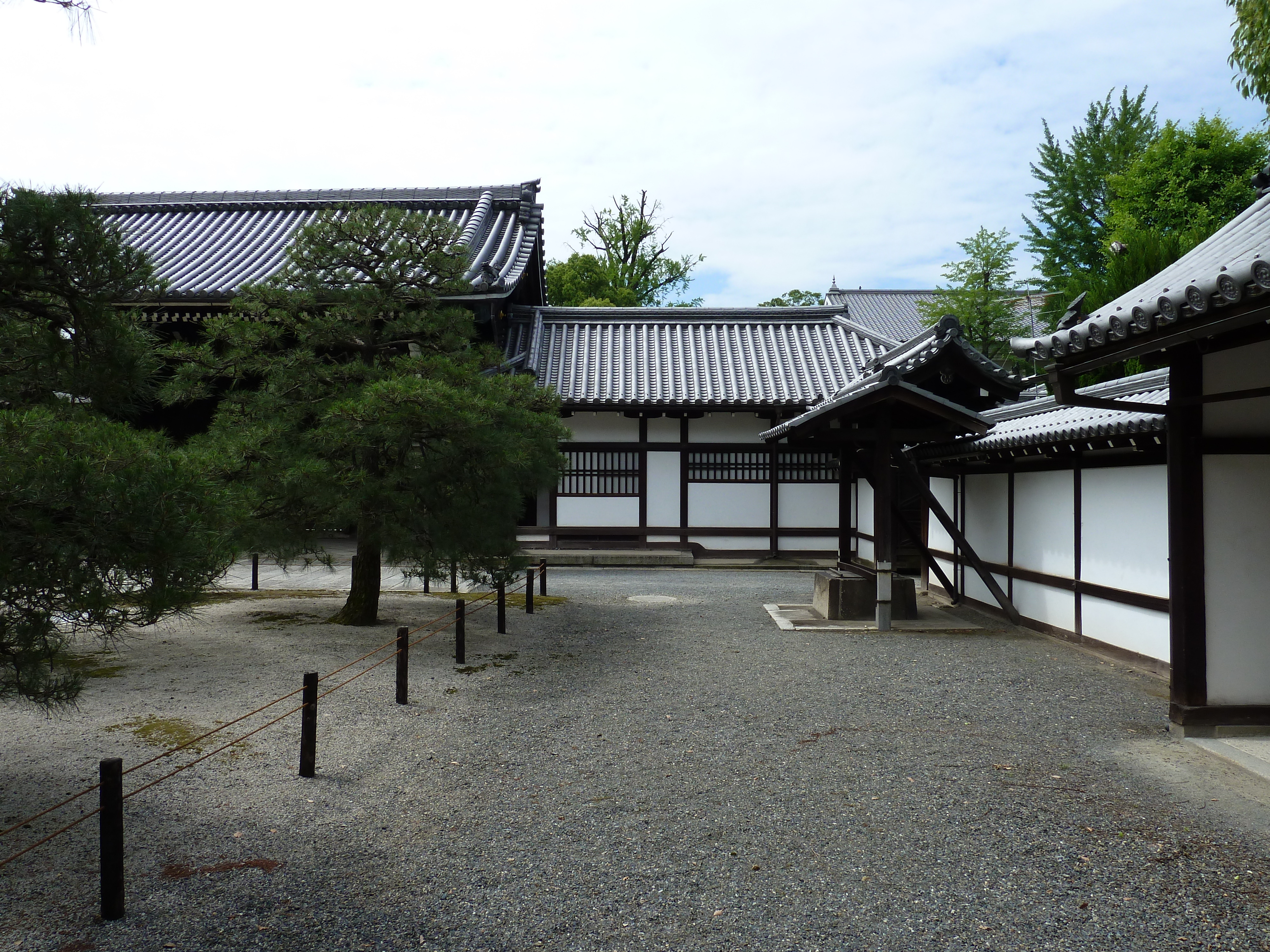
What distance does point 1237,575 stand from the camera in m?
5.32

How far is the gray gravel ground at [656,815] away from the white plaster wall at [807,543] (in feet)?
28.5

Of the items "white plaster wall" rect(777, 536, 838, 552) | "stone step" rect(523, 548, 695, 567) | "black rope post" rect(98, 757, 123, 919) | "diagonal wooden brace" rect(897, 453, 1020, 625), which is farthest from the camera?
"white plaster wall" rect(777, 536, 838, 552)

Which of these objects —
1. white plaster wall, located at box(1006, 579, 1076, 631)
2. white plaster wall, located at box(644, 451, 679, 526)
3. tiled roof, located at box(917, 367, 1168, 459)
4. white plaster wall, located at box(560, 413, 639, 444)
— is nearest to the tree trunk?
tiled roof, located at box(917, 367, 1168, 459)

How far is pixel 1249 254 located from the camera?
13.5 ft

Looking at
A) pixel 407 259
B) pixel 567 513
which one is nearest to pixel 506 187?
pixel 567 513

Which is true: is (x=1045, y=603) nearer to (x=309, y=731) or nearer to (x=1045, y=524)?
(x=1045, y=524)

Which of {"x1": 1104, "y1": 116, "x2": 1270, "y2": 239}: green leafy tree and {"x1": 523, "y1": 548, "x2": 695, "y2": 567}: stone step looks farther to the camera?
{"x1": 1104, "y1": 116, "x2": 1270, "y2": 239}: green leafy tree

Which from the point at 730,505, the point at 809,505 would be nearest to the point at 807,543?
the point at 809,505

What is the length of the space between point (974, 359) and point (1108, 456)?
2414 millimetres

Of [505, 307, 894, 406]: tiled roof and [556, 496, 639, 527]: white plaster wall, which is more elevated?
[505, 307, 894, 406]: tiled roof

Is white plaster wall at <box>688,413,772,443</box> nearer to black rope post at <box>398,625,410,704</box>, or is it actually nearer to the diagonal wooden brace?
the diagonal wooden brace

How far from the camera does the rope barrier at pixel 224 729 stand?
337cm

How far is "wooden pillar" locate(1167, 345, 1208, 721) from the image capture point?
5.27m

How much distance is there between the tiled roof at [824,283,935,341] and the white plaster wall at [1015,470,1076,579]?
2649cm
